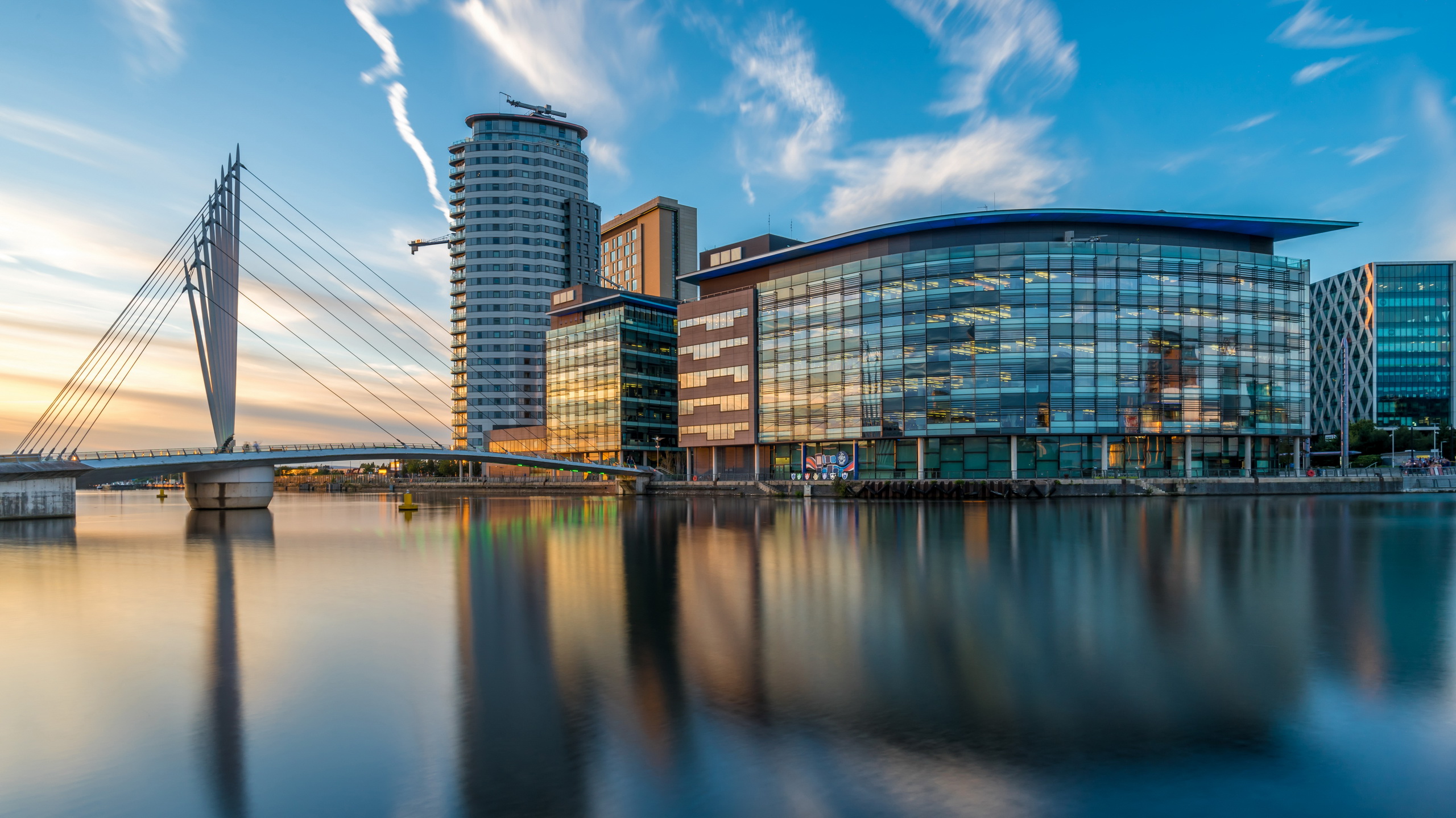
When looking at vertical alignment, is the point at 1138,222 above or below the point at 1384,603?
above

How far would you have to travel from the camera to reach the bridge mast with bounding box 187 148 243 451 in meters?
55.4

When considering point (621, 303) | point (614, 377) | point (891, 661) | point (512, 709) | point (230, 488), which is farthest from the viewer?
point (621, 303)

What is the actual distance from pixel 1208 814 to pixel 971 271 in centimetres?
8209

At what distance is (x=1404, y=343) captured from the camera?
520 feet

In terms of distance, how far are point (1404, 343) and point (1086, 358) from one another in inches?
4956

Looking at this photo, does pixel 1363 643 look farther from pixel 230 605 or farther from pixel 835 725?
pixel 230 605

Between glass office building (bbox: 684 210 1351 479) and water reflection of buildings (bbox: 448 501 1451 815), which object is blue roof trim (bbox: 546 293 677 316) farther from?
water reflection of buildings (bbox: 448 501 1451 815)

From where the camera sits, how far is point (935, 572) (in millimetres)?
22656

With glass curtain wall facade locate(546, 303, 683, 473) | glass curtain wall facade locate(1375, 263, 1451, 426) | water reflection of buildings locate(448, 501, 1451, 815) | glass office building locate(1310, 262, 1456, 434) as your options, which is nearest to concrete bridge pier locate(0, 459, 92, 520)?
water reflection of buildings locate(448, 501, 1451, 815)

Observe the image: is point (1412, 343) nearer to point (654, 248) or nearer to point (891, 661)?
point (654, 248)

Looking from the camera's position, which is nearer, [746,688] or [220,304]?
[746,688]

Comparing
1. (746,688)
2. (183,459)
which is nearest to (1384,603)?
(746,688)

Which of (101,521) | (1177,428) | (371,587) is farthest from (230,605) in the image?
(1177,428)

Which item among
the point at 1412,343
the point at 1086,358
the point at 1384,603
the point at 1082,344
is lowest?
the point at 1384,603
